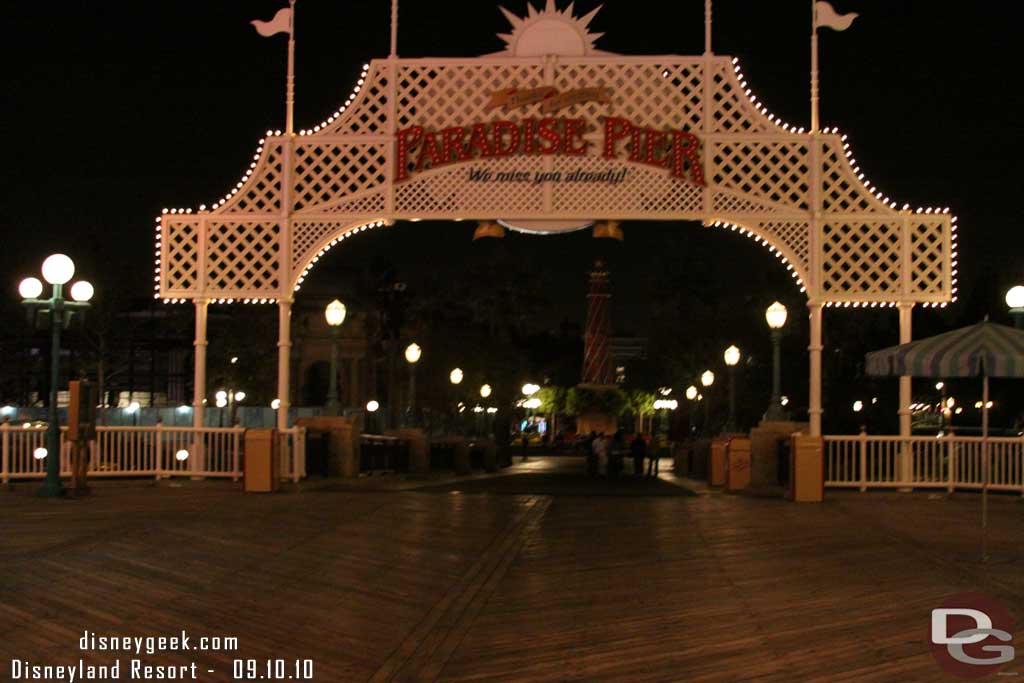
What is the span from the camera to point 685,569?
11.9 metres

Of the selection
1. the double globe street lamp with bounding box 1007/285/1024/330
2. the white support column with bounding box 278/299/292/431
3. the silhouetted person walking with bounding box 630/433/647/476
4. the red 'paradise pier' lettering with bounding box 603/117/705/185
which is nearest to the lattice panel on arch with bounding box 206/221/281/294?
the white support column with bounding box 278/299/292/431

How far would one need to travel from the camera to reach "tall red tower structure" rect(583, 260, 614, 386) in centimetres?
7206

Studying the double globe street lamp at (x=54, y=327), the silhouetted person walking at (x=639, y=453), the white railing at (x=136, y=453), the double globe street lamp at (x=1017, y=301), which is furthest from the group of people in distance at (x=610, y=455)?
the double globe street lamp at (x=54, y=327)

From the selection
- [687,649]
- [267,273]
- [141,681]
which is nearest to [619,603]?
[687,649]

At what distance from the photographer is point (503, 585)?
11.0m

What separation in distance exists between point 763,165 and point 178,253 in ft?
29.4

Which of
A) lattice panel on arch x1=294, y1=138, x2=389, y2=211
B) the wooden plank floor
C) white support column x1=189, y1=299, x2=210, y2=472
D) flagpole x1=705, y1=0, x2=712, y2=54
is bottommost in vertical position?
the wooden plank floor

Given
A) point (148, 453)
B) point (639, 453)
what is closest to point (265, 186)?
point (148, 453)

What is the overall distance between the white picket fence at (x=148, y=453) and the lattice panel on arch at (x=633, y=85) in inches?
268

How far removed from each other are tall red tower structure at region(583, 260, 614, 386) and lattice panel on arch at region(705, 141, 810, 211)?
171 ft

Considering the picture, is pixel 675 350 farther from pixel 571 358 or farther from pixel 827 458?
pixel 571 358

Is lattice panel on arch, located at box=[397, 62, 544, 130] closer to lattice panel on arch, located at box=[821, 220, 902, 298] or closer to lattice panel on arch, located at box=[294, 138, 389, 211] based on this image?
lattice panel on arch, located at box=[294, 138, 389, 211]

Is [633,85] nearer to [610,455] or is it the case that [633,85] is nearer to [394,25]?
[394,25]

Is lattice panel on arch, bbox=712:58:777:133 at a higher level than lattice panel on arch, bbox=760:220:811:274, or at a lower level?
higher
